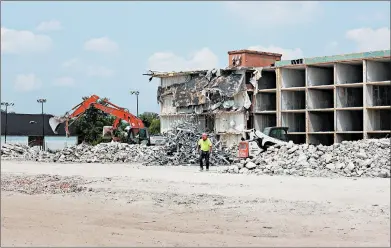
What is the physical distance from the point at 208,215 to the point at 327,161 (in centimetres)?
1002

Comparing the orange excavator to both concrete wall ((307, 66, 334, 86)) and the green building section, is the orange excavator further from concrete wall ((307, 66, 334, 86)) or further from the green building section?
concrete wall ((307, 66, 334, 86))

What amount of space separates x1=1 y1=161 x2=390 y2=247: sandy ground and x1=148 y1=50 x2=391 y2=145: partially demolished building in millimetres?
17981

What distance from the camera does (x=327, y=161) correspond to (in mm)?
21062

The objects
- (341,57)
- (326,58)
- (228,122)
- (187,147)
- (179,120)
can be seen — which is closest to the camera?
(187,147)

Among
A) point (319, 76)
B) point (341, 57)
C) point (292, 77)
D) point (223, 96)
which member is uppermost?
point (341, 57)

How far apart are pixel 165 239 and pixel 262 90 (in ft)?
102

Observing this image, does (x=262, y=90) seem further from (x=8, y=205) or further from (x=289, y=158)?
(x=8, y=205)

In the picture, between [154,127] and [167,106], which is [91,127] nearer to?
[154,127]

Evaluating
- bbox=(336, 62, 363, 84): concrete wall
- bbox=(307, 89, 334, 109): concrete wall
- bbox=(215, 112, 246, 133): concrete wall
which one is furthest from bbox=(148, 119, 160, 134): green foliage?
bbox=(336, 62, 363, 84): concrete wall

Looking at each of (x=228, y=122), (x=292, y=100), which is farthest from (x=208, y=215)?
(x=228, y=122)

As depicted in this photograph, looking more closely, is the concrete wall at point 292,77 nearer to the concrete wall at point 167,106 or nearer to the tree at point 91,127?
the concrete wall at point 167,106

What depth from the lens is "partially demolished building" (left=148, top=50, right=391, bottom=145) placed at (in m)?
34.9

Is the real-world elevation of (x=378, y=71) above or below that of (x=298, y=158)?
above

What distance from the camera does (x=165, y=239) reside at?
965 cm
